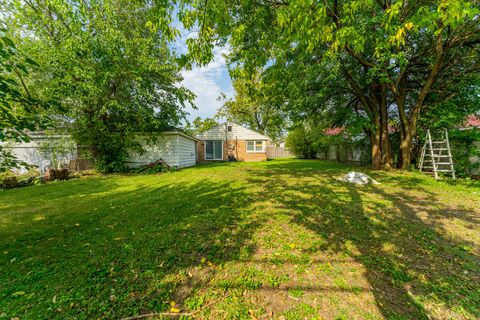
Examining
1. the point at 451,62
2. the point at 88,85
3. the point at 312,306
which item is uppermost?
the point at 451,62

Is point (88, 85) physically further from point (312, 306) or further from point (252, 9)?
point (312, 306)

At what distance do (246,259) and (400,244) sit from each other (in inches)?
85.3

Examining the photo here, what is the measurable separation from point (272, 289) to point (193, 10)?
3743mm

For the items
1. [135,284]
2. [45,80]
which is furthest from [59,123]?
[135,284]

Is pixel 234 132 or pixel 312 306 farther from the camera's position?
pixel 234 132

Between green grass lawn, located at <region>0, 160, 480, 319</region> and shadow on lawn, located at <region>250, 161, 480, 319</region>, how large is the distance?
2 cm

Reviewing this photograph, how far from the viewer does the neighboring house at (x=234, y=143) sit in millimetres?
18500

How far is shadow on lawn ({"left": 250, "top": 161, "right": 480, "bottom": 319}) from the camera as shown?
68.1 inches

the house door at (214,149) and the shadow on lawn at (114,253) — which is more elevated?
the house door at (214,149)

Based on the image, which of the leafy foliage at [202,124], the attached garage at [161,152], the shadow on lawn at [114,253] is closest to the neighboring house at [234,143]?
the attached garage at [161,152]

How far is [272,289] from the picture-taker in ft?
6.03

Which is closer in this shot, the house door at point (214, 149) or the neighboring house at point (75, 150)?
the neighboring house at point (75, 150)

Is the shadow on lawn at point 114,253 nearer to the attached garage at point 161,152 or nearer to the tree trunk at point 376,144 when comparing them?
the attached garage at point 161,152

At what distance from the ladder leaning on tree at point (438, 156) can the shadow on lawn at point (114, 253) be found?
313 inches
